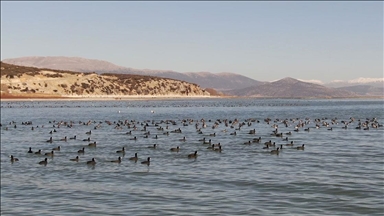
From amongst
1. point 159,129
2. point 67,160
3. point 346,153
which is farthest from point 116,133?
point 346,153

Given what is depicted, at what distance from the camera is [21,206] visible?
2161 centimetres

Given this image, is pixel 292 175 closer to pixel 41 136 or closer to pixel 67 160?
pixel 67 160

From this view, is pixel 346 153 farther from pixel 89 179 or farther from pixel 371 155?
pixel 89 179

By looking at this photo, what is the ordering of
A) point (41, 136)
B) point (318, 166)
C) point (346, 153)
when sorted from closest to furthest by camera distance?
point (318, 166)
point (346, 153)
point (41, 136)

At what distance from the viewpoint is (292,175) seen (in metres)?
28.3

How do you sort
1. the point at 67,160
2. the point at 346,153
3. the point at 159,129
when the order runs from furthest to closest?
the point at 159,129 < the point at 346,153 < the point at 67,160

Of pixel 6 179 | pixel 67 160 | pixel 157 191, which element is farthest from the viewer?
pixel 67 160

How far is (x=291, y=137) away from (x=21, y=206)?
35137 millimetres

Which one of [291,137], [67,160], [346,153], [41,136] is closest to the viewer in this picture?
[67,160]

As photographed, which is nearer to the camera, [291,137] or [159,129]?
[291,137]

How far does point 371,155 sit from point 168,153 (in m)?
14.1

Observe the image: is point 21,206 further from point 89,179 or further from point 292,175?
point 292,175

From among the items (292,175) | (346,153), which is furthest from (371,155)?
(292,175)

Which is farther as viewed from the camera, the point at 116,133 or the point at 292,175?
the point at 116,133
